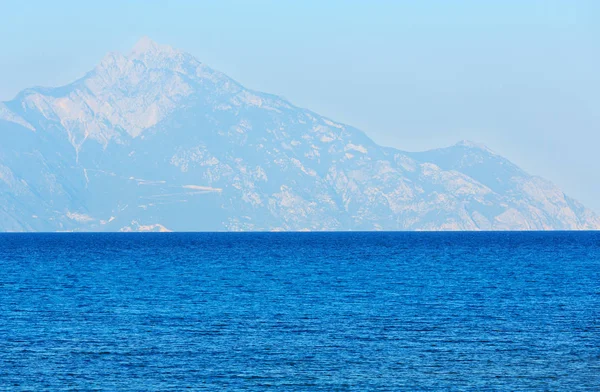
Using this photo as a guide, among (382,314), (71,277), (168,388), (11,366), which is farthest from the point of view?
(71,277)

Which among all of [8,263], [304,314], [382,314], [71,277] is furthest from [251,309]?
[8,263]

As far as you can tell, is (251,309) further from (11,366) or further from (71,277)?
(71,277)

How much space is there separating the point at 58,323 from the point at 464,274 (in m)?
72.3

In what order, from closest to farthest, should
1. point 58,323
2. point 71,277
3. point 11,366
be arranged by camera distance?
point 11,366 < point 58,323 < point 71,277

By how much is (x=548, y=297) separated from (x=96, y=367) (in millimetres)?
54599

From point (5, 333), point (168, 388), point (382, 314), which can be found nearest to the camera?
point (168, 388)

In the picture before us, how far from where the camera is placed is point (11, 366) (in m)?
57.0

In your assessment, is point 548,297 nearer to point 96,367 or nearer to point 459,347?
point 459,347

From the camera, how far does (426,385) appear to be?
52.6 meters

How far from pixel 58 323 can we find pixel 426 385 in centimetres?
3427

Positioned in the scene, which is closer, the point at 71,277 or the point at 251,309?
the point at 251,309

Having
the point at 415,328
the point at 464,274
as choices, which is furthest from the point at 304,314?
the point at 464,274

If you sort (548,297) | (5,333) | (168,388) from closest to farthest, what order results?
(168,388) → (5,333) → (548,297)

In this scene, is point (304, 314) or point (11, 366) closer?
point (11, 366)
